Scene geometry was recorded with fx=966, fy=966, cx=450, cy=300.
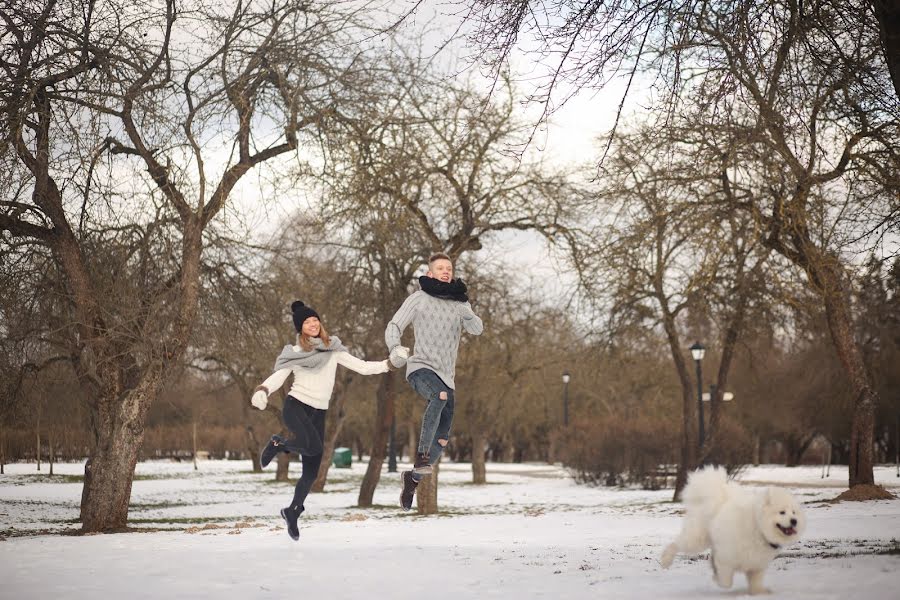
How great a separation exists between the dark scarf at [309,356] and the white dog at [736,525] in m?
3.35

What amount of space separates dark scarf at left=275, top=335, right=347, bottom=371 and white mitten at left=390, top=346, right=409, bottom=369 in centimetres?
125

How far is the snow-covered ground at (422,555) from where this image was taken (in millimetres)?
7852

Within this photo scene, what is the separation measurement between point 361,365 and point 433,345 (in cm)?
96

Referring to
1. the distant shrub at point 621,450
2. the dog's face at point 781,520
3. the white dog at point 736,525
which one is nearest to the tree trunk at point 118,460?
the white dog at point 736,525

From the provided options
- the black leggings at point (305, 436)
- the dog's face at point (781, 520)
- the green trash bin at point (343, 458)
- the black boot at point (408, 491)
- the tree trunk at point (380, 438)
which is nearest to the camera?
the dog's face at point (781, 520)

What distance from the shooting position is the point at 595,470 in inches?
1257

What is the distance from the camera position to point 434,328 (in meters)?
7.72

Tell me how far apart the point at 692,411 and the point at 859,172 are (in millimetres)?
10993

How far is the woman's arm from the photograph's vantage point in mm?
7994

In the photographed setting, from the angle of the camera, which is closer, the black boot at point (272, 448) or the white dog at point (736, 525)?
the white dog at point (736, 525)

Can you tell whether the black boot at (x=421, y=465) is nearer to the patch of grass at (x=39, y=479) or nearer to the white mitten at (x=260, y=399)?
the white mitten at (x=260, y=399)

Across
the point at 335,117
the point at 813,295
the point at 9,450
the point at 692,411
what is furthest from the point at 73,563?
the point at 9,450

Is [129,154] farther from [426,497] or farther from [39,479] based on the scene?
[39,479]

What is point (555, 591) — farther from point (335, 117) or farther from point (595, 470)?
point (595, 470)
